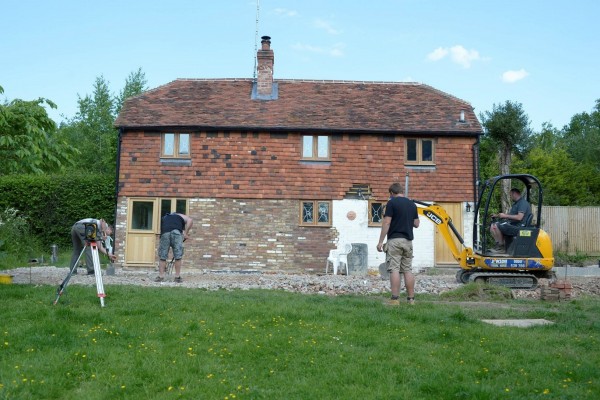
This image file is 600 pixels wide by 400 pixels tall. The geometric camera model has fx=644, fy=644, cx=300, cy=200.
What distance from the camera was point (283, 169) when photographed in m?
22.2

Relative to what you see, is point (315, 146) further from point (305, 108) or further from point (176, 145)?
point (176, 145)

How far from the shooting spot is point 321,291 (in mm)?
12711

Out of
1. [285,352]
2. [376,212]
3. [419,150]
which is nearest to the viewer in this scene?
[285,352]

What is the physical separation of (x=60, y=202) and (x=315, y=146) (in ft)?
35.4

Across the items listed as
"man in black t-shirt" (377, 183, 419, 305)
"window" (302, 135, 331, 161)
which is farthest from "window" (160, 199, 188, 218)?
"man in black t-shirt" (377, 183, 419, 305)

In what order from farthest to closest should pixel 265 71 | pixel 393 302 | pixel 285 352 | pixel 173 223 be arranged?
pixel 265 71
pixel 173 223
pixel 393 302
pixel 285 352

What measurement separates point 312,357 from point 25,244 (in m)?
20.2

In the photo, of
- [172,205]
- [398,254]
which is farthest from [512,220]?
[172,205]

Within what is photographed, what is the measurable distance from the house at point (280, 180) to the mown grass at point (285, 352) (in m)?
12.6

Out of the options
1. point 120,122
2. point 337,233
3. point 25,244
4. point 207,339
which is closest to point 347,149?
point 337,233

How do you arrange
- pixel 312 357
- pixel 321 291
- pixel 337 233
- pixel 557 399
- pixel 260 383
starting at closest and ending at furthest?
1. pixel 557 399
2. pixel 260 383
3. pixel 312 357
4. pixel 321 291
5. pixel 337 233

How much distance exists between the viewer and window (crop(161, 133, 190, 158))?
2239 cm

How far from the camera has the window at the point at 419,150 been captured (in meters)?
22.5

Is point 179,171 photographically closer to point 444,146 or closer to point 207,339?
point 444,146
